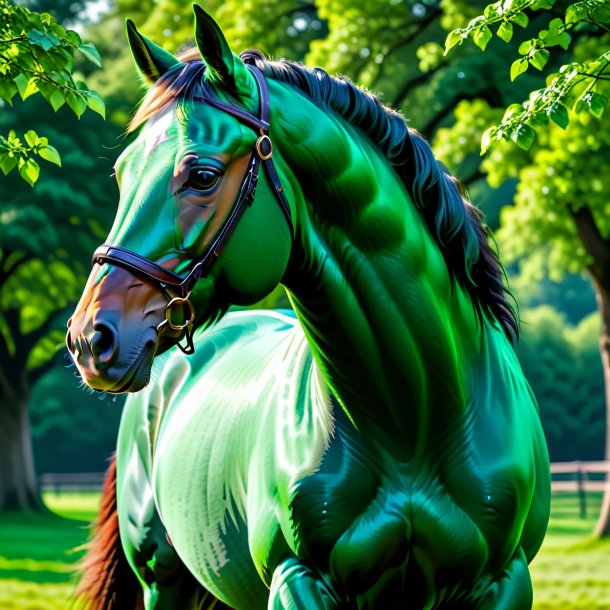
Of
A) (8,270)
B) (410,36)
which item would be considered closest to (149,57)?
(410,36)

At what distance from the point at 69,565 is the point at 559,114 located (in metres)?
9.62

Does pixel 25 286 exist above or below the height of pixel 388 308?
below

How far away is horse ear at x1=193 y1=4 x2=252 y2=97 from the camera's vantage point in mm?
3438

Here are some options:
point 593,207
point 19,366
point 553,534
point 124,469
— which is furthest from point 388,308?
point 19,366

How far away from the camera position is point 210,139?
355 cm

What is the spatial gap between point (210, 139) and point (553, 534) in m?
19.1

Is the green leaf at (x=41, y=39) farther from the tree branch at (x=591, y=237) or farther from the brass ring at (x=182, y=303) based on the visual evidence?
the tree branch at (x=591, y=237)

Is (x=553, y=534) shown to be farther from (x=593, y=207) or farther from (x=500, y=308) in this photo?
(x=500, y=308)

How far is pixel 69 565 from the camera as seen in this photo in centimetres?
1296

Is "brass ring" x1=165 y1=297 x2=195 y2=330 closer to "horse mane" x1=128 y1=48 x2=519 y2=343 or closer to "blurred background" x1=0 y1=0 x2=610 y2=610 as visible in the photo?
"blurred background" x1=0 y1=0 x2=610 y2=610

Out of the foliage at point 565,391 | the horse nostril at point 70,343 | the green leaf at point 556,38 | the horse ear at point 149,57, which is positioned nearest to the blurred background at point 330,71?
the horse nostril at point 70,343

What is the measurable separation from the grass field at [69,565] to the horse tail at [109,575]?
0.24 meters

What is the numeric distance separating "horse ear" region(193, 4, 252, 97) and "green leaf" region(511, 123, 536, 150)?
5.17 ft

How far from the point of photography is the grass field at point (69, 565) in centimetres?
1195
